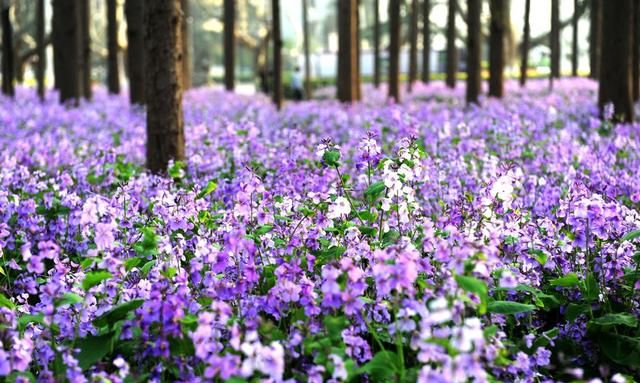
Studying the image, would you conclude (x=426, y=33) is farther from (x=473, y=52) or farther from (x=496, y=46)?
(x=496, y=46)

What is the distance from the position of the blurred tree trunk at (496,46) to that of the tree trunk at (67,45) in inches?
375

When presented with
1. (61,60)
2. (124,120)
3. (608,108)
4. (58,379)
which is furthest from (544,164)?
(61,60)

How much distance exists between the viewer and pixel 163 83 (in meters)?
7.90

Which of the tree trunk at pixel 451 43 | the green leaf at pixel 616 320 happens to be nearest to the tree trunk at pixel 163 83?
the green leaf at pixel 616 320

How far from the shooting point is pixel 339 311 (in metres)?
3.51

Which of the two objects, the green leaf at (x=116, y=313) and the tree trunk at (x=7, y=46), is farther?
the tree trunk at (x=7, y=46)

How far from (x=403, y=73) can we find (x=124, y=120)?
3737cm

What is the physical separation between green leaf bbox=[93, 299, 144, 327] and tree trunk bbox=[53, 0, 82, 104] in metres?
14.6

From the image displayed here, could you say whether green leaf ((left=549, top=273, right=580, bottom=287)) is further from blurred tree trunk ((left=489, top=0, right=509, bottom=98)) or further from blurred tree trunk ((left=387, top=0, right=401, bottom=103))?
blurred tree trunk ((left=387, top=0, right=401, bottom=103))

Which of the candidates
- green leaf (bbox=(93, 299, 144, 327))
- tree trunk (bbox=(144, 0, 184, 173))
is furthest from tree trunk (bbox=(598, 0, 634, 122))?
green leaf (bbox=(93, 299, 144, 327))

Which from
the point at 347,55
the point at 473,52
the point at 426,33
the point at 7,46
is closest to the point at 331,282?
the point at 347,55

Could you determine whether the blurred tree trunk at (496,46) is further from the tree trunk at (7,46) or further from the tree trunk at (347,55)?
the tree trunk at (7,46)

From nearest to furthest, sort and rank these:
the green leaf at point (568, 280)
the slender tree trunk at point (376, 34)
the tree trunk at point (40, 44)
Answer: the green leaf at point (568, 280), the tree trunk at point (40, 44), the slender tree trunk at point (376, 34)

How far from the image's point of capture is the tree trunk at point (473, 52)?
16.9 m
